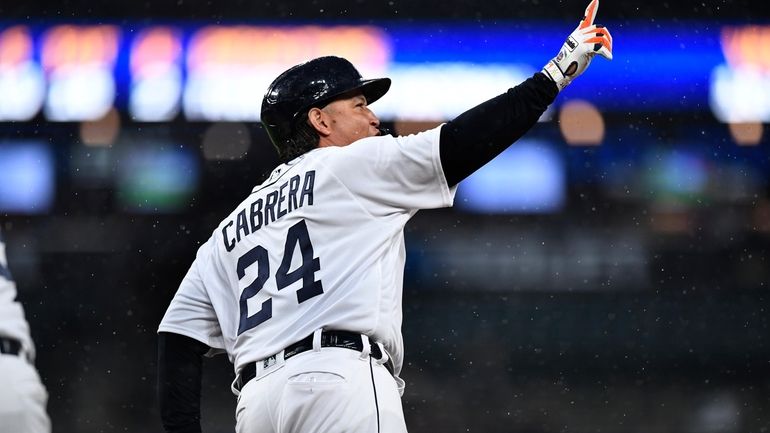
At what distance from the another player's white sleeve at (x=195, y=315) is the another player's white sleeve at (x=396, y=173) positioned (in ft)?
1.29

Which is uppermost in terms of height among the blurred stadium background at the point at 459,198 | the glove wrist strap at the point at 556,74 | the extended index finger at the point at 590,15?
the extended index finger at the point at 590,15

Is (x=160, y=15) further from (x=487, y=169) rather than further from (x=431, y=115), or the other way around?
(x=487, y=169)

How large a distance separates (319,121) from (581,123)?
166 inches

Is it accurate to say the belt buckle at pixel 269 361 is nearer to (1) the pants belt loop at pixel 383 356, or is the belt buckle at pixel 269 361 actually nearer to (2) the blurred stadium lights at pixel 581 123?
(1) the pants belt loop at pixel 383 356

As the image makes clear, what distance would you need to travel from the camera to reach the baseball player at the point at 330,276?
1.88 meters

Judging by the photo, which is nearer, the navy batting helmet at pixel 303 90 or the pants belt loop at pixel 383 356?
the pants belt loop at pixel 383 356

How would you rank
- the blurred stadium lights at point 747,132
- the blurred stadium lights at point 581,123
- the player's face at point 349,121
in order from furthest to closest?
the blurred stadium lights at point 747,132 < the blurred stadium lights at point 581,123 < the player's face at point 349,121

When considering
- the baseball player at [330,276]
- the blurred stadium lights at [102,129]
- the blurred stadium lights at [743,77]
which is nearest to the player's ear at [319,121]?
the baseball player at [330,276]

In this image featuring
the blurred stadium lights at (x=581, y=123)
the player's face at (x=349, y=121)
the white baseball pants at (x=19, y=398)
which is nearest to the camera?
the white baseball pants at (x=19, y=398)

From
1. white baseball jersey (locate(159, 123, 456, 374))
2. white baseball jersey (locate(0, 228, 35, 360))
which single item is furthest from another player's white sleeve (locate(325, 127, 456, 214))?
white baseball jersey (locate(0, 228, 35, 360))

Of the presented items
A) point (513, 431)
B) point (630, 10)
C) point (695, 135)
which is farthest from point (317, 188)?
point (695, 135)

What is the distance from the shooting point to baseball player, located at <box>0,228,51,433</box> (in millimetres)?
1679

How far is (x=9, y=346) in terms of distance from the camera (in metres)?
1.72

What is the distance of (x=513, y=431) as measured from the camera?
223 inches
